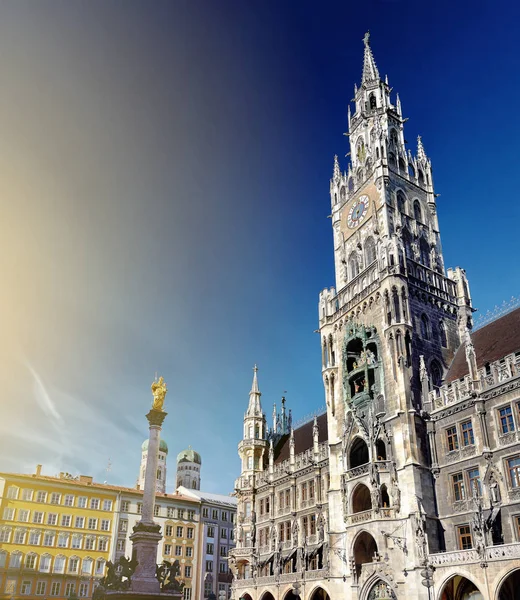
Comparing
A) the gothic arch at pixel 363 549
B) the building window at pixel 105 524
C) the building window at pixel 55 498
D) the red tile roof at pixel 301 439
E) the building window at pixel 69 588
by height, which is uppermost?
the red tile roof at pixel 301 439

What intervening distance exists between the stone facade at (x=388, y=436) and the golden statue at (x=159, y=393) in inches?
557

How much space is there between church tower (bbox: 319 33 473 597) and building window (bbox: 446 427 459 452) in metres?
1.73

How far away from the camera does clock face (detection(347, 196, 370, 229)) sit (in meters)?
53.9

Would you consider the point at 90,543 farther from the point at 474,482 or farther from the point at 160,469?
the point at 160,469

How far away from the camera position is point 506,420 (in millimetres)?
34125

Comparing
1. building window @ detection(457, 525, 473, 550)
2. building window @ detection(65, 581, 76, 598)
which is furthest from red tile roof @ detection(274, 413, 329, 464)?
building window @ detection(65, 581, 76, 598)

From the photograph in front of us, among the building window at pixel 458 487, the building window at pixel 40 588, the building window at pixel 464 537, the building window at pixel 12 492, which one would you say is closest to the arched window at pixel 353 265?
the building window at pixel 458 487

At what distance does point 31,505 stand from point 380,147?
56607 mm

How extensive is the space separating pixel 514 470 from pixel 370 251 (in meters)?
24.2

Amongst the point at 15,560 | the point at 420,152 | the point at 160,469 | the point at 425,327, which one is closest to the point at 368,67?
the point at 420,152

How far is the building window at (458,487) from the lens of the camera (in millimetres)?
35562

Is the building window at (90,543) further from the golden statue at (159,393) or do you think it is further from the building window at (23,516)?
the golden statue at (159,393)

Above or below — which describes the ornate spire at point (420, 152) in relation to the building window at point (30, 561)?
above

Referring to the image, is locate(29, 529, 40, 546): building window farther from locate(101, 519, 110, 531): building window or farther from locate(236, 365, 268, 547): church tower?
locate(236, 365, 268, 547): church tower
